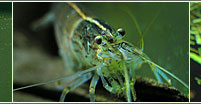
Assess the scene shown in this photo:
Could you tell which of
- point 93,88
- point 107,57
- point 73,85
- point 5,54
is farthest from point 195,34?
point 5,54

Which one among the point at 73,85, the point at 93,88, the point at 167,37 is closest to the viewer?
the point at 93,88

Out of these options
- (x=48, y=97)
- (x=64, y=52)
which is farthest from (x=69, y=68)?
(x=48, y=97)

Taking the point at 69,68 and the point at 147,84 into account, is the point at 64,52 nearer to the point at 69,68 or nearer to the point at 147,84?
the point at 69,68

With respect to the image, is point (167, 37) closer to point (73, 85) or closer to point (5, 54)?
point (73, 85)

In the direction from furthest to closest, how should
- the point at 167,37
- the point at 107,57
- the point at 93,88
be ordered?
the point at 167,37, the point at 93,88, the point at 107,57

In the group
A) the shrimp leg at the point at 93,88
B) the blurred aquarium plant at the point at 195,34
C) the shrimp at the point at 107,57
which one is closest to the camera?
the shrimp at the point at 107,57

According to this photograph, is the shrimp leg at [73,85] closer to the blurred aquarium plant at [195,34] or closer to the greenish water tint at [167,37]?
the greenish water tint at [167,37]

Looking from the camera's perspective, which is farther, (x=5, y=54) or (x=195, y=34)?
(x=195, y=34)

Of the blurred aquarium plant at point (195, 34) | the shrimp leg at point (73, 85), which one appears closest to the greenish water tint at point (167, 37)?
the blurred aquarium plant at point (195, 34)

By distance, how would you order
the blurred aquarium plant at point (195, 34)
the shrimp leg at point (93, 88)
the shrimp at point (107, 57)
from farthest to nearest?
the blurred aquarium plant at point (195, 34) → the shrimp leg at point (93, 88) → the shrimp at point (107, 57)
